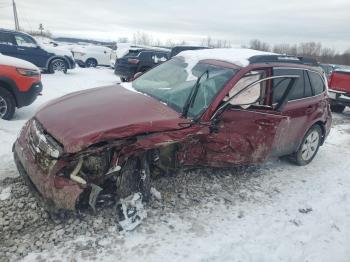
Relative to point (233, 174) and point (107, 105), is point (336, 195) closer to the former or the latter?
point (233, 174)

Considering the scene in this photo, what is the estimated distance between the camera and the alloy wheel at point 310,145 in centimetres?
584

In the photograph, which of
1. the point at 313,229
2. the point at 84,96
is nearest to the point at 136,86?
the point at 84,96

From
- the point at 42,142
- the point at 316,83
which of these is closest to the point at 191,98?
the point at 42,142

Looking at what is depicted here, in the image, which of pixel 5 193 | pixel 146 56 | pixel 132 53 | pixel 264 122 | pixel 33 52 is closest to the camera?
pixel 5 193

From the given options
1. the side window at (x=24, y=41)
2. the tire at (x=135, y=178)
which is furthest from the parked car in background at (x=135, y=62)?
the tire at (x=135, y=178)

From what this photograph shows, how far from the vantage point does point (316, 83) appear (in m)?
5.84

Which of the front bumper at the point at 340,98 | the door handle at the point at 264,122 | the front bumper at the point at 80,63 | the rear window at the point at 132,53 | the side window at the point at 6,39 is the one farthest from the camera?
the front bumper at the point at 80,63

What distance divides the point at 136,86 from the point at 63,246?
2456 mm

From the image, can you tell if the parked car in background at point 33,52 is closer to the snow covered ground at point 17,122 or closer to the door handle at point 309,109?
the snow covered ground at point 17,122

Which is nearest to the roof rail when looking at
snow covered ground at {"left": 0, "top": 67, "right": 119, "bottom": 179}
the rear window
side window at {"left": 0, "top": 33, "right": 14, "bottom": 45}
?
snow covered ground at {"left": 0, "top": 67, "right": 119, "bottom": 179}

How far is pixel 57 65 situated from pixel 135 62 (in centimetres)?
359

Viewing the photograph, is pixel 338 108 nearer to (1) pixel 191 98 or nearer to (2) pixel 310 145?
(2) pixel 310 145

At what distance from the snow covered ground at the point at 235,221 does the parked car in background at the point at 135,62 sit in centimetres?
862

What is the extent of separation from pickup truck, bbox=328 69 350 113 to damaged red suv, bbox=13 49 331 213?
19.7 ft
